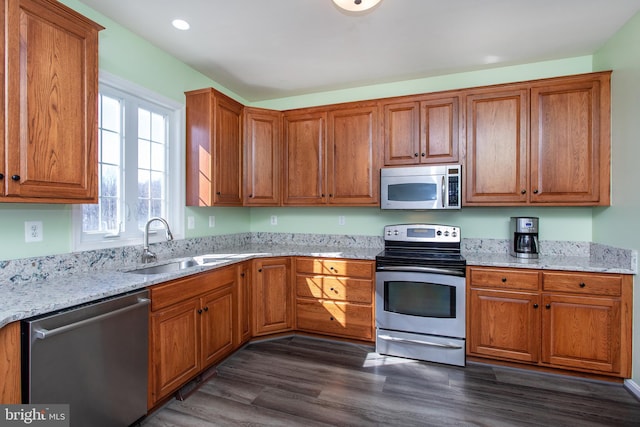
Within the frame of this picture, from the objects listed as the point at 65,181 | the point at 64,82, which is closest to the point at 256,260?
the point at 65,181

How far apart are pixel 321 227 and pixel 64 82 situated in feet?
8.45

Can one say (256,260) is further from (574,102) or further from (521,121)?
(574,102)

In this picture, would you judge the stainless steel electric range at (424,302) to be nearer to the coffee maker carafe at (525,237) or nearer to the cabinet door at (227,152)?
the coffee maker carafe at (525,237)

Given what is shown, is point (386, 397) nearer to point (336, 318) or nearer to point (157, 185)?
point (336, 318)

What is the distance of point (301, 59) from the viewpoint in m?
2.78

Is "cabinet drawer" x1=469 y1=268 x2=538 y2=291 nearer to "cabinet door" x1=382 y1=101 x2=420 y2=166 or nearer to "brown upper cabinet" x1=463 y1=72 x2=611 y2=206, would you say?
"brown upper cabinet" x1=463 y1=72 x2=611 y2=206

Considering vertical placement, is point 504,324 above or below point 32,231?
below

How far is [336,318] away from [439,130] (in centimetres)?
201

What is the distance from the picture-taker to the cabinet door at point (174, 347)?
6.16 ft

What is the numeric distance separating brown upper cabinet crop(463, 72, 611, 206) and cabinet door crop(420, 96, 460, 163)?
0.11 meters

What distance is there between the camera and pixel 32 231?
1.77 m

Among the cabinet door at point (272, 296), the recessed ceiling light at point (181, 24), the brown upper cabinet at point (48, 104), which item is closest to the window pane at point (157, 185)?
the brown upper cabinet at point (48, 104)

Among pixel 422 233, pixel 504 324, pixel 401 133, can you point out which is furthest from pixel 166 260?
pixel 504 324

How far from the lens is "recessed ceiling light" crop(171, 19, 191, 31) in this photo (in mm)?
2205
